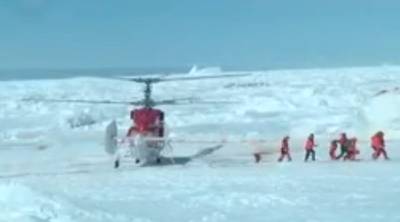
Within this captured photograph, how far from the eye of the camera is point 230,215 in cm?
1042

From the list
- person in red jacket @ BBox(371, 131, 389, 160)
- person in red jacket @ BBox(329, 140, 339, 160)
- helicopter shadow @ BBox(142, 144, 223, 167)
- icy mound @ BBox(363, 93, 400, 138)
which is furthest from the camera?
icy mound @ BBox(363, 93, 400, 138)

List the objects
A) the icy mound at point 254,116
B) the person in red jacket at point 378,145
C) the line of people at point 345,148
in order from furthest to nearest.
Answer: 1. the icy mound at point 254,116
2. the line of people at point 345,148
3. the person in red jacket at point 378,145

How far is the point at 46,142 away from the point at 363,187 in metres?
12.3

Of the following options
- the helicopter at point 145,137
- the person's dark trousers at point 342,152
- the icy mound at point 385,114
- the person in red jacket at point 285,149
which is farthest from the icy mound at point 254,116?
the person's dark trousers at point 342,152

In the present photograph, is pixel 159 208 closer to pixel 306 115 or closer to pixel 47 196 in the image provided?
pixel 47 196

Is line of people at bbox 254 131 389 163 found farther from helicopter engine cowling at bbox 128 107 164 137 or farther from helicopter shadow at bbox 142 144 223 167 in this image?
helicopter engine cowling at bbox 128 107 164 137

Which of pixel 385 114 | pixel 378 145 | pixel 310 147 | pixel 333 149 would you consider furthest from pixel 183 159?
pixel 385 114

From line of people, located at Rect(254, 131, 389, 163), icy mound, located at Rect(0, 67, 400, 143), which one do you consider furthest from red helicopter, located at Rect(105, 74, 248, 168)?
icy mound, located at Rect(0, 67, 400, 143)

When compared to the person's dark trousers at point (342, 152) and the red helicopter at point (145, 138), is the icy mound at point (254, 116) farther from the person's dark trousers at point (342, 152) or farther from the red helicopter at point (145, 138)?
the person's dark trousers at point (342, 152)

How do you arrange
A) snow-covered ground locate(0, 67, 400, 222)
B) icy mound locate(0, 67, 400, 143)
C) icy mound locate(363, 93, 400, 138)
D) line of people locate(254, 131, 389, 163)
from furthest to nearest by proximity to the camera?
icy mound locate(0, 67, 400, 143) < icy mound locate(363, 93, 400, 138) < line of people locate(254, 131, 389, 163) < snow-covered ground locate(0, 67, 400, 222)

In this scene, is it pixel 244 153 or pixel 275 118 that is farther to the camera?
pixel 275 118

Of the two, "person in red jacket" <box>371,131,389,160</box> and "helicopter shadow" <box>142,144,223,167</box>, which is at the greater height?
"person in red jacket" <box>371,131,389,160</box>

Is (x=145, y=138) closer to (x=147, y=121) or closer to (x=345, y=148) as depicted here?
(x=147, y=121)

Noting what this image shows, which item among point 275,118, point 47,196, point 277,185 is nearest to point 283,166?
point 277,185
